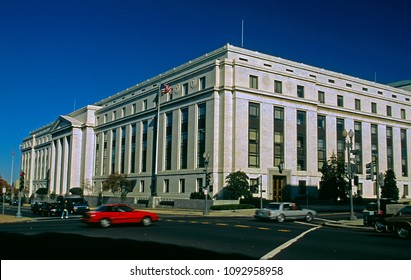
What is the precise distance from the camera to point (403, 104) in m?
78.2

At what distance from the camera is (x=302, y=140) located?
62.4 meters

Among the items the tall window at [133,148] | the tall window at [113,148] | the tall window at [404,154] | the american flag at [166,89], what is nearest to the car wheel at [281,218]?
the american flag at [166,89]

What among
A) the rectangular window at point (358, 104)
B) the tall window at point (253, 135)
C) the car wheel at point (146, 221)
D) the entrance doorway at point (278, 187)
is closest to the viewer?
the car wheel at point (146, 221)

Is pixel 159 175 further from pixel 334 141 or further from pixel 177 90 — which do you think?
pixel 334 141

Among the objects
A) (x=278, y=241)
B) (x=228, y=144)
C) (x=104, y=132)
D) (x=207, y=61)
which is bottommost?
(x=278, y=241)

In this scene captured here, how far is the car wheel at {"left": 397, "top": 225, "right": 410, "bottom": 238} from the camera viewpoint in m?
19.5

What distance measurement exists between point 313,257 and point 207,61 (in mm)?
51506

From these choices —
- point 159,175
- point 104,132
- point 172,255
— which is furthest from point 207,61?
point 172,255

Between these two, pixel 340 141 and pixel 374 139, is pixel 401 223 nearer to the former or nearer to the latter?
pixel 340 141

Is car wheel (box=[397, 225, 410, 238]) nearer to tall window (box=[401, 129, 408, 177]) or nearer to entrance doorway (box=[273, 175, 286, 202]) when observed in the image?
entrance doorway (box=[273, 175, 286, 202])

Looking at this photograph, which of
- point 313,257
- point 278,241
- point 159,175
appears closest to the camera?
point 313,257

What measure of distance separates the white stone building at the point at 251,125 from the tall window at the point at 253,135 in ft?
0.45

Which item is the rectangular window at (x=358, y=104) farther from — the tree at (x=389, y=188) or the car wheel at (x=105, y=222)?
the car wheel at (x=105, y=222)

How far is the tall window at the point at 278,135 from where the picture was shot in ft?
195
